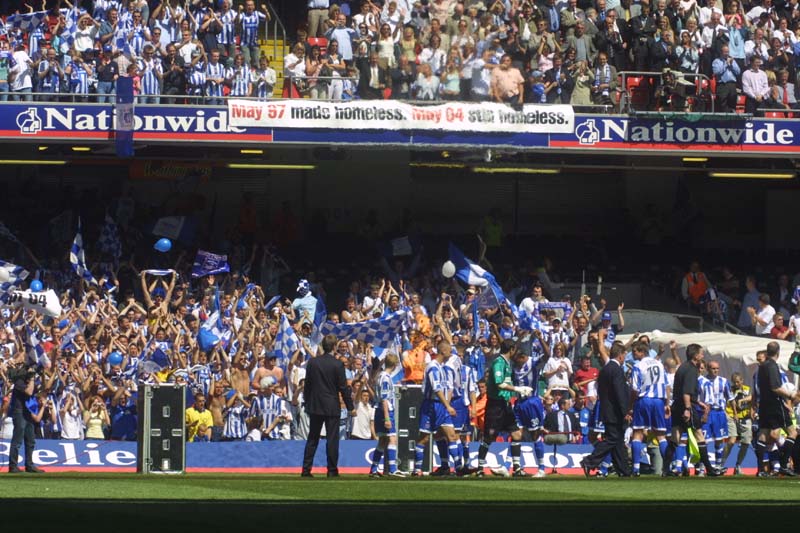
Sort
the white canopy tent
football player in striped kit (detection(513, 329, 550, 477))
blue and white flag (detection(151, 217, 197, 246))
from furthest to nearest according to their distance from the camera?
blue and white flag (detection(151, 217, 197, 246)) < the white canopy tent < football player in striped kit (detection(513, 329, 550, 477))

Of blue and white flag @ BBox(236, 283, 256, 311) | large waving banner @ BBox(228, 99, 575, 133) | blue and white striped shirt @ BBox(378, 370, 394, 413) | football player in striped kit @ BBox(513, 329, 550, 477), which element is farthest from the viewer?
large waving banner @ BBox(228, 99, 575, 133)

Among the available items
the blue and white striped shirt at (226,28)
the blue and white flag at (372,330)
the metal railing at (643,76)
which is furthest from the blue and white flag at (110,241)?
the metal railing at (643,76)

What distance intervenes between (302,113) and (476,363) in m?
6.17

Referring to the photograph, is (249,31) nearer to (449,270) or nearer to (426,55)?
(426,55)

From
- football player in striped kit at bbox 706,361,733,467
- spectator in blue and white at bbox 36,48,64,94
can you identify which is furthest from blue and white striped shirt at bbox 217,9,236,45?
football player in striped kit at bbox 706,361,733,467

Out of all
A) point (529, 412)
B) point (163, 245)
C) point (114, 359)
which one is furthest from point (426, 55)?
point (529, 412)

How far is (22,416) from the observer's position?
63.3 ft

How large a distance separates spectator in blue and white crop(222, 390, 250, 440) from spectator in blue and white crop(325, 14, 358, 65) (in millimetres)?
8220

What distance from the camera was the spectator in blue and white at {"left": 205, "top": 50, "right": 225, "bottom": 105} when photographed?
28.2 meters

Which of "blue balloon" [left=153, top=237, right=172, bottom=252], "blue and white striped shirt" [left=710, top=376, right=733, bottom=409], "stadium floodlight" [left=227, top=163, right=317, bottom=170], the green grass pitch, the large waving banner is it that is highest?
the large waving banner

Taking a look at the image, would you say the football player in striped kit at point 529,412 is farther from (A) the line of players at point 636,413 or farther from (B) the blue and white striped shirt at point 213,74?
(B) the blue and white striped shirt at point 213,74

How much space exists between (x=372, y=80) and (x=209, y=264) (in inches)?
175

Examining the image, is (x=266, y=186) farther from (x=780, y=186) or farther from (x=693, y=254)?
(x=780, y=186)

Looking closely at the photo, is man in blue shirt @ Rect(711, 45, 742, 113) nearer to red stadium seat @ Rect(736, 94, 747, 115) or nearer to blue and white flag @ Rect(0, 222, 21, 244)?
red stadium seat @ Rect(736, 94, 747, 115)
